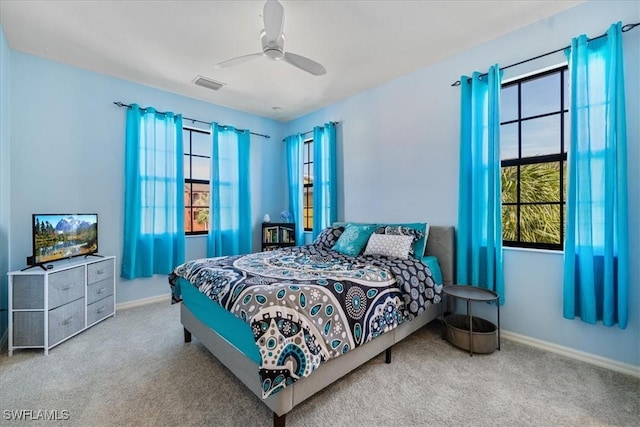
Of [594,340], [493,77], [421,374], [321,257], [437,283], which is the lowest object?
[421,374]

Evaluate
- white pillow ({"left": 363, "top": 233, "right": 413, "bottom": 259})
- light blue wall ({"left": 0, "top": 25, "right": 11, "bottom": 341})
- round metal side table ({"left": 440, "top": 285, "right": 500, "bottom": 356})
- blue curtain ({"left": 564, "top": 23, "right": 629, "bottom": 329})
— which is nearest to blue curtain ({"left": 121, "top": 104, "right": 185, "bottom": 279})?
light blue wall ({"left": 0, "top": 25, "right": 11, "bottom": 341})

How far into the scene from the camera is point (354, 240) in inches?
116

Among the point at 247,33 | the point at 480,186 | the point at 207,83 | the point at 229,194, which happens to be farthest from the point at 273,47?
the point at 229,194

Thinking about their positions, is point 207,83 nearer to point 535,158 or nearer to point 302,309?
point 302,309

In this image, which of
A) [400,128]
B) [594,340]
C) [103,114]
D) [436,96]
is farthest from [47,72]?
[594,340]

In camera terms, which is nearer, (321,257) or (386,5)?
(386,5)

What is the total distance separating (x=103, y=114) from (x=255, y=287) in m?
3.15

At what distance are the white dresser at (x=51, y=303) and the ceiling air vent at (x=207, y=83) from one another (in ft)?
7.70

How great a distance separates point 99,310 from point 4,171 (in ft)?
5.13

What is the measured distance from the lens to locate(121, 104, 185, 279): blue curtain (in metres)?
3.30

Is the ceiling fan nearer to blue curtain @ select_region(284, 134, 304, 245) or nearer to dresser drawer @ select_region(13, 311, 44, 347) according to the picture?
blue curtain @ select_region(284, 134, 304, 245)

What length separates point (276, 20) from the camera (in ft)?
6.34

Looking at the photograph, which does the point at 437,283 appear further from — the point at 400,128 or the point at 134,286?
the point at 134,286

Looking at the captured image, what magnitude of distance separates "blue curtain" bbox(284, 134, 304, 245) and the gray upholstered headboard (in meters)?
2.26
